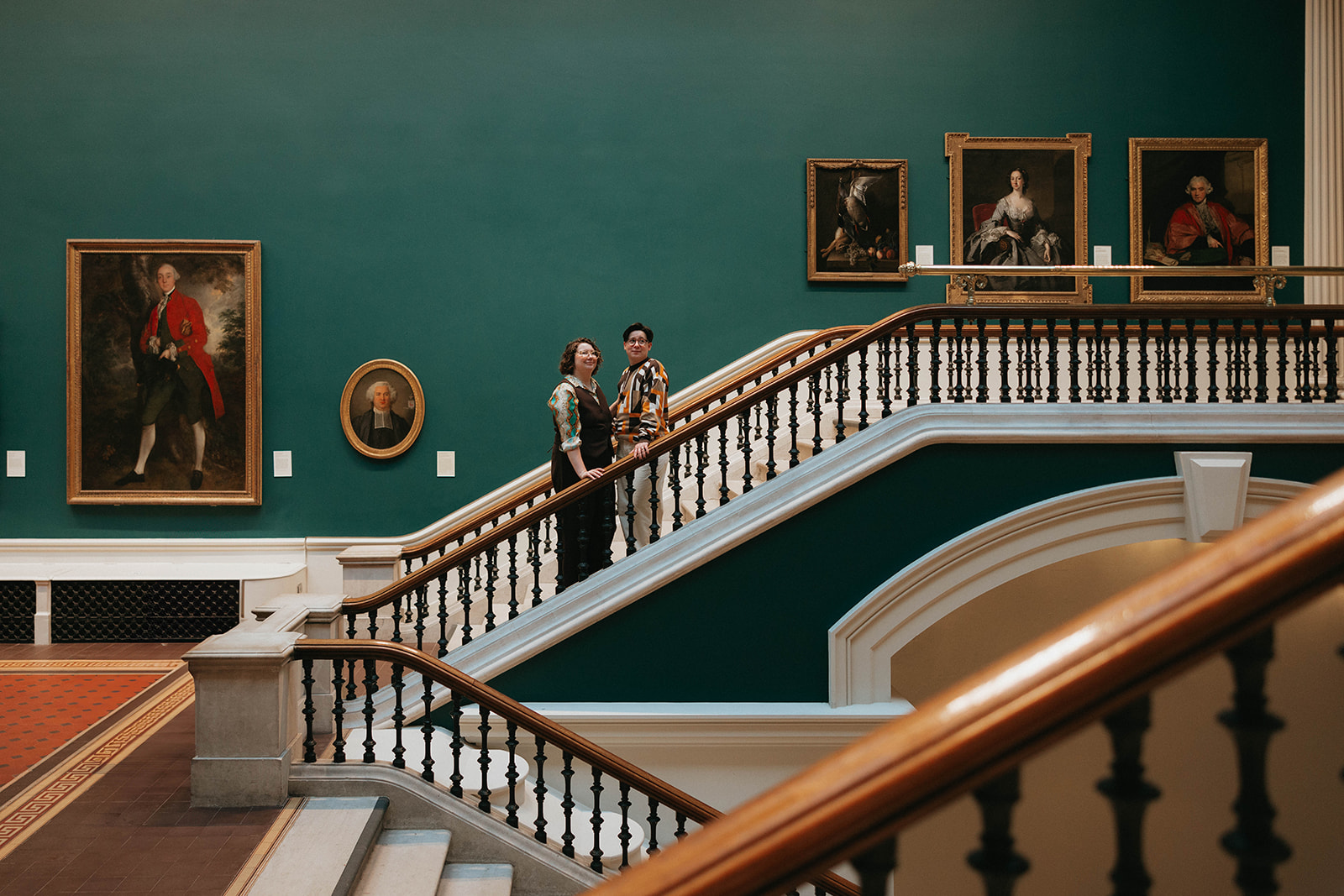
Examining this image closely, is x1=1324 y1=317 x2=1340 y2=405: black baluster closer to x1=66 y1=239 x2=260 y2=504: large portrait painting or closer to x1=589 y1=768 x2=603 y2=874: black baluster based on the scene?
x1=589 y1=768 x2=603 y2=874: black baluster

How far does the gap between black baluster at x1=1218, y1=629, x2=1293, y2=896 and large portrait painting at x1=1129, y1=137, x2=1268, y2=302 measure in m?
8.96

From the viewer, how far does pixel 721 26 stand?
8469mm

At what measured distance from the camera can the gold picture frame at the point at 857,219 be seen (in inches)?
332

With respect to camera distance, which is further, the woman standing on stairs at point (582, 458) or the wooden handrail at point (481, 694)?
the woman standing on stairs at point (582, 458)

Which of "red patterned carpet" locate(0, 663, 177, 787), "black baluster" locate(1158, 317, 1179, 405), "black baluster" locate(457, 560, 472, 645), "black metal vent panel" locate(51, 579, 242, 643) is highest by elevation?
"black baluster" locate(1158, 317, 1179, 405)

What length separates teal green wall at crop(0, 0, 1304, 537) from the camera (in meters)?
8.30

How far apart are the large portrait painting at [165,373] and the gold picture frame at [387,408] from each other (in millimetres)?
1034

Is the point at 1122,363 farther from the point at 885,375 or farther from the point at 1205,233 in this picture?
the point at 1205,233

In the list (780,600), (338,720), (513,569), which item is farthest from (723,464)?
(338,720)

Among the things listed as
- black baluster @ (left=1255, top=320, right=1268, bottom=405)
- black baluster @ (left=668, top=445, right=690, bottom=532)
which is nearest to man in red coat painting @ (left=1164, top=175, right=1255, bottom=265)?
black baluster @ (left=1255, top=320, right=1268, bottom=405)

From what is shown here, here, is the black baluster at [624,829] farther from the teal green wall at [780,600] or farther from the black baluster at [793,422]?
→ the black baluster at [793,422]

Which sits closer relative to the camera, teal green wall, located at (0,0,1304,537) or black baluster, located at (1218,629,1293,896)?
black baluster, located at (1218,629,1293,896)

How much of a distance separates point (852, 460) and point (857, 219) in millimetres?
4039

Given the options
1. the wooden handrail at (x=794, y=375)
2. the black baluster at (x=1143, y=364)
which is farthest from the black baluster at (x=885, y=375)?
the black baluster at (x=1143, y=364)
